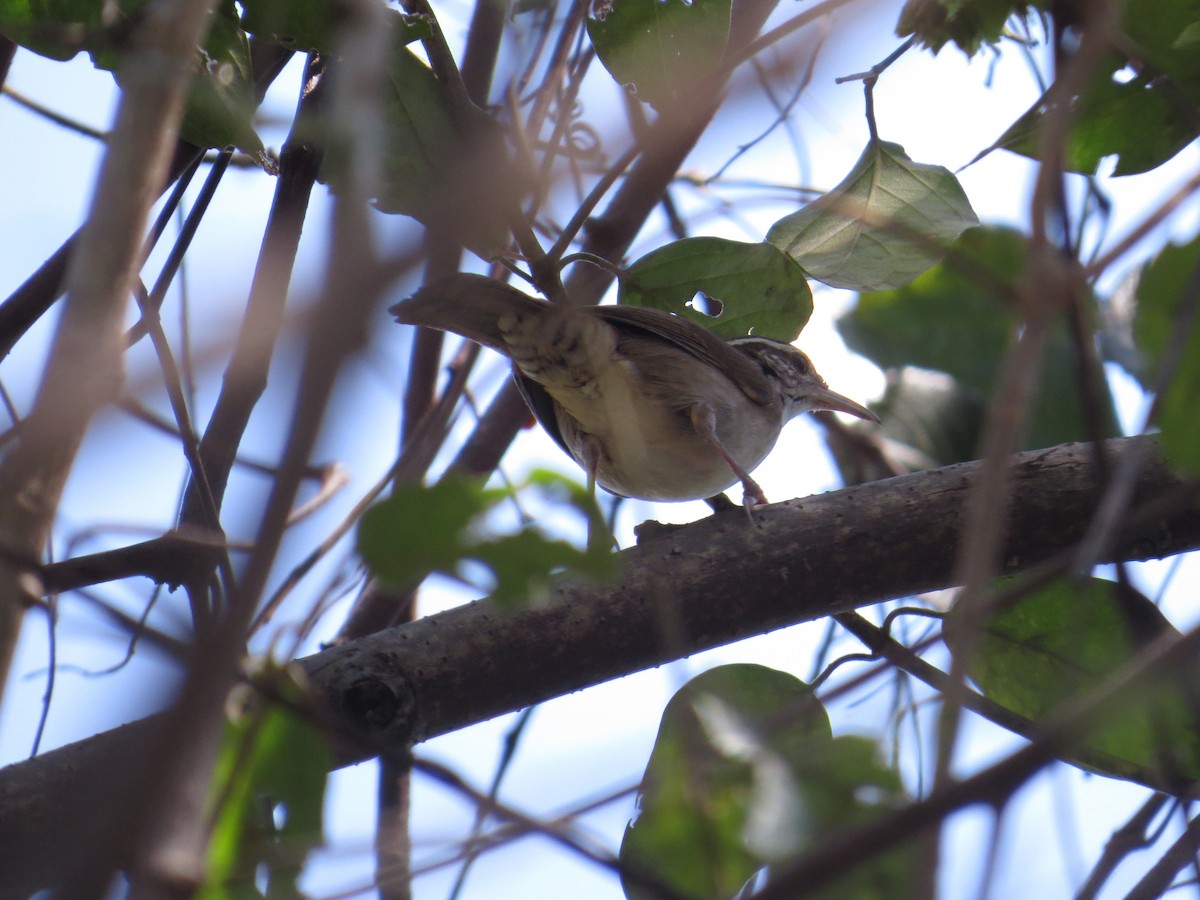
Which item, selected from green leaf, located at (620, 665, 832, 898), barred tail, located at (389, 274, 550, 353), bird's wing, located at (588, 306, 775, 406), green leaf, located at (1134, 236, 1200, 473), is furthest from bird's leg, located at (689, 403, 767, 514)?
green leaf, located at (1134, 236, 1200, 473)

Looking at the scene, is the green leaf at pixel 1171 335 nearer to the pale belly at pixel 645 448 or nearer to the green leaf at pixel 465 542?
the green leaf at pixel 465 542

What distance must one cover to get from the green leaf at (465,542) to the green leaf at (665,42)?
5.09 ft

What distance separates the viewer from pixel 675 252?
10.4 feet

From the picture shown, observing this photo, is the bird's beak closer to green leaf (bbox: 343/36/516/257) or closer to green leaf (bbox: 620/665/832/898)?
green leaf (bbox: 343/36/516/257)

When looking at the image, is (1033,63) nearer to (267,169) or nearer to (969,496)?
(969,496)

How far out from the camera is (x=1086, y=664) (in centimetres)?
254

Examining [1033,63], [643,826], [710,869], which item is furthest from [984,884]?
[1033,63]

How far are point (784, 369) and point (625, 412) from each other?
46.6 inches

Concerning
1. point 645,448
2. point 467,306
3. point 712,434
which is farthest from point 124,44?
point 712,434

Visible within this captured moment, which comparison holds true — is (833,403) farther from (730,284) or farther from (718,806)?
(718,806)

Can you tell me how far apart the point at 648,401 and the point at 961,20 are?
1.82 m

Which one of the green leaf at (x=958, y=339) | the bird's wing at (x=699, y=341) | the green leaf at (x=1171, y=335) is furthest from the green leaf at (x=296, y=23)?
the green leaf at (x=958, y=339)

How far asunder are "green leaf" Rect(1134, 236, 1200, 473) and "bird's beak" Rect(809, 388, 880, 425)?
3651mm

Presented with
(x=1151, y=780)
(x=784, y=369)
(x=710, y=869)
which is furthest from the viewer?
(x=784, y=369)
